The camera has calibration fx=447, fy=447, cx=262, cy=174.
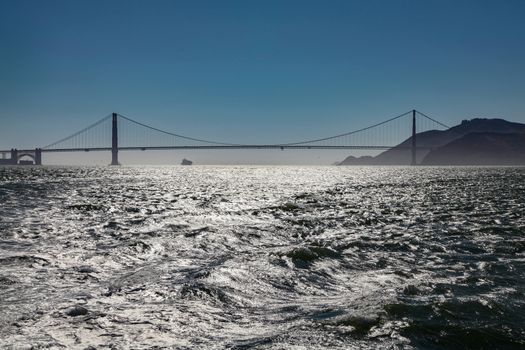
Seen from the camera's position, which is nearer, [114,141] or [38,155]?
[114,141]

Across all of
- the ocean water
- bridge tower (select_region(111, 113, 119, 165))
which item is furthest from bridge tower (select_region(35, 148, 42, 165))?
the ocean water

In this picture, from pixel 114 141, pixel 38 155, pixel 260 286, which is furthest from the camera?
pixel 38 155

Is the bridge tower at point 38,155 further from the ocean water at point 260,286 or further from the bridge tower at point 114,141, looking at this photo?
the ocean water at point 260,286

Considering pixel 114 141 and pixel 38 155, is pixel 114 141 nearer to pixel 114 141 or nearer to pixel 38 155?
pixel 114 141

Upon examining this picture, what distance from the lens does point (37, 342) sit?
4840 millimetres

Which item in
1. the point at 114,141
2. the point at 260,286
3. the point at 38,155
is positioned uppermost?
the point at 114,141

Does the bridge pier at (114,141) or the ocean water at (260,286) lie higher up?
the bridge pier at (114,141)

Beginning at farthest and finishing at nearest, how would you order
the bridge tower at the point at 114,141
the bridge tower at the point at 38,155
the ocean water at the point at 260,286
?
the bridge tower at the point at 38,155 → the bridge tower at the point at 114,141 → the ocean water at the point at 260,286

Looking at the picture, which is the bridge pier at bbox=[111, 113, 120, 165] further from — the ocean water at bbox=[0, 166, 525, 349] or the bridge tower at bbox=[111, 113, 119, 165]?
the ocean water at bbox=[0, 166, 525, 349]

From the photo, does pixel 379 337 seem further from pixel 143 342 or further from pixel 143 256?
pixel 143 256

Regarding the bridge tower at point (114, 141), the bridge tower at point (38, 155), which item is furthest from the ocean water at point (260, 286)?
the bridge tower at point (38, 155)

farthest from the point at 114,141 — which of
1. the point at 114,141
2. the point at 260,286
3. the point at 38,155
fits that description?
the point at 260,286

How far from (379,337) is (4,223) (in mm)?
13816

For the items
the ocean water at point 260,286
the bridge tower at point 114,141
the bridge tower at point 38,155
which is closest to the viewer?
the ocean water at point 260,286
